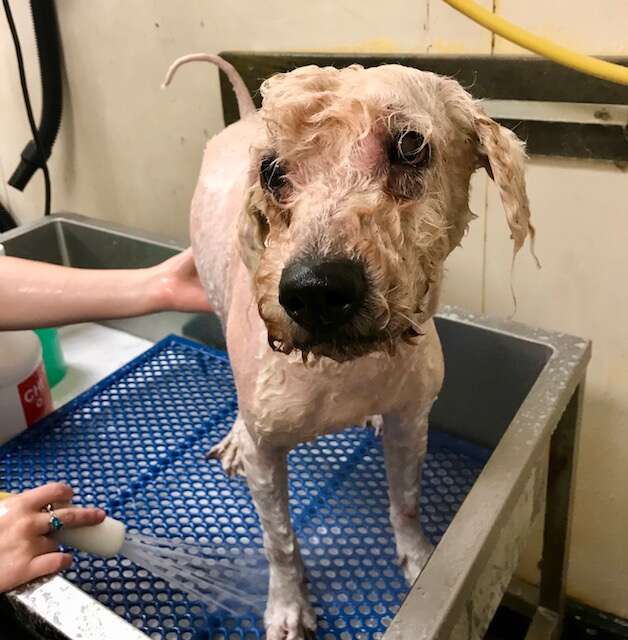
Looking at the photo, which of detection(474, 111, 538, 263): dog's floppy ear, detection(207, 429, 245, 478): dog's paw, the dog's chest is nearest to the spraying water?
detection(207, 429, 245, 478): dog's paw

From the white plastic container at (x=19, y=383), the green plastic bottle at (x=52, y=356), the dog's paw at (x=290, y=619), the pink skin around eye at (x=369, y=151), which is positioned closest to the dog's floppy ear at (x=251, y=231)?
the pink skin around eye at (x=369, y=151)

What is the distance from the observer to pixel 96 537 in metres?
0.77

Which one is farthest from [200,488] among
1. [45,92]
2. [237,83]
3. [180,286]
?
[45,92]

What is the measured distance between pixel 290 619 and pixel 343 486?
253mm

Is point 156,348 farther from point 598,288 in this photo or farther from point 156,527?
point 598,288

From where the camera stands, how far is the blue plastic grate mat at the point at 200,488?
0.84 m

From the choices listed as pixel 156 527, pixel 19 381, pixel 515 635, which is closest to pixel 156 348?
pixel 19 381

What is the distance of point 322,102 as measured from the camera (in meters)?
0.57

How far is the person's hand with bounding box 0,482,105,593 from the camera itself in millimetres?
653

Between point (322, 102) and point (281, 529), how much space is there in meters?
0.45

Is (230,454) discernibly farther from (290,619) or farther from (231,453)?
(290,619)

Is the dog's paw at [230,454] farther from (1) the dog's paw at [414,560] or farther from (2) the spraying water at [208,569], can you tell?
(1) the dog's paw at [414,560]

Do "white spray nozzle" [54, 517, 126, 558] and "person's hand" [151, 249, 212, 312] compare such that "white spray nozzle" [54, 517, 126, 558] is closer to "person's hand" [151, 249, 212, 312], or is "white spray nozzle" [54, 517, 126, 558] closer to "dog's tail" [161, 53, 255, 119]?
"person's hand" [151, 249, 212, 312]

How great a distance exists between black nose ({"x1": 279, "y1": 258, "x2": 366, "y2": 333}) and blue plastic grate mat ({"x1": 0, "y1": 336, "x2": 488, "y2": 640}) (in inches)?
17.7
